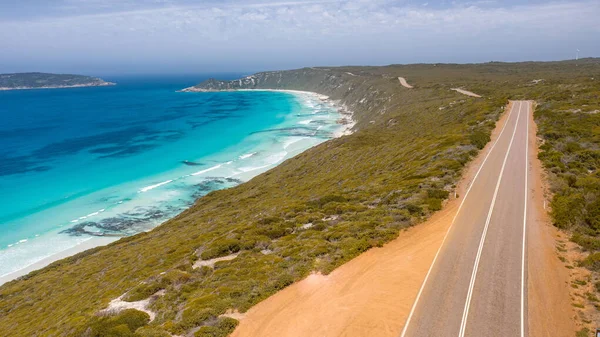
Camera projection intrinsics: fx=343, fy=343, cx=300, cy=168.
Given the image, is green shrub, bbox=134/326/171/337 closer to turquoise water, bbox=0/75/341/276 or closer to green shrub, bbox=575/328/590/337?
green shrub, bbox=575/328/590/337

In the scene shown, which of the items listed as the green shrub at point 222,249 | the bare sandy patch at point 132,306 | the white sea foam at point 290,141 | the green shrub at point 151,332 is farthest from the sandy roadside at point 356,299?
the white sea foam at point 290,141

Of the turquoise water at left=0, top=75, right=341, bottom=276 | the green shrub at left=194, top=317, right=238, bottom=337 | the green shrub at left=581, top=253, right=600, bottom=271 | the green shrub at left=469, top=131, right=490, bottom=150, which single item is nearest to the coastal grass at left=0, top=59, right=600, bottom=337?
the green shrub at left=194, top=317, right=238, bottom=337

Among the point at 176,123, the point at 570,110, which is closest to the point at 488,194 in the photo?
the point at 570,110

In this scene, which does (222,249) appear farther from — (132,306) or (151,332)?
(151,332)

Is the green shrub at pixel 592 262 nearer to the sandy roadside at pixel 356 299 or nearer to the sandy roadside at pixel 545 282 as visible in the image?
the sandy roadside at pixel 545 282

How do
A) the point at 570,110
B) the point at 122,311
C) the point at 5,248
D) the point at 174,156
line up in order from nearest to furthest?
the point at 122,311
the point at 5,248
the point at 570,110
the point at 174,156

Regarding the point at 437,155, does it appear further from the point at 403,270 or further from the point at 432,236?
the point at 403,270
